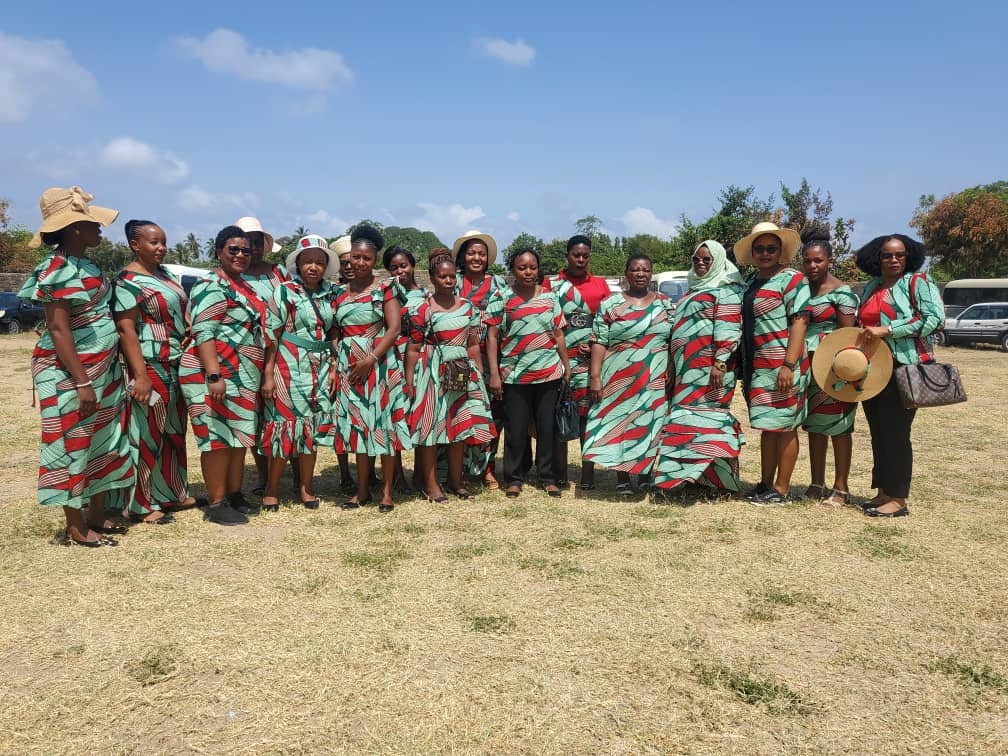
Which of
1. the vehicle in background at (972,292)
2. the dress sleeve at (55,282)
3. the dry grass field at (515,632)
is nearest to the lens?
the dry grass field at (515,632)

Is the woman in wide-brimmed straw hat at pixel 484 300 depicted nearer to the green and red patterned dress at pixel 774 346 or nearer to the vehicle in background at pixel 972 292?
the green and red patterned dress at pixel 774 346

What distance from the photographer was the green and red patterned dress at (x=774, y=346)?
4.91m

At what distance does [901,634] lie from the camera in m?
3.19

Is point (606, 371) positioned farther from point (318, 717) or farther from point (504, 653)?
point (318, 717)

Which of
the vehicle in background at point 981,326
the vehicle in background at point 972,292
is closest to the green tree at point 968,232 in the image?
the vehicle in background at point 972,292

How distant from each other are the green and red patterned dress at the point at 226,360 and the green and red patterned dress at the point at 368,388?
1.73ft

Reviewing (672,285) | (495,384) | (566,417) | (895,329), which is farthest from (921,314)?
(672,285)

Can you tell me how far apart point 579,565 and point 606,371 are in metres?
1.74

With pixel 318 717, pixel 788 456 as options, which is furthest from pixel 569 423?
pixel 318 717

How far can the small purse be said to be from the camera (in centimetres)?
458

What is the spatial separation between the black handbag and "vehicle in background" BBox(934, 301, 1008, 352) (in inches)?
667

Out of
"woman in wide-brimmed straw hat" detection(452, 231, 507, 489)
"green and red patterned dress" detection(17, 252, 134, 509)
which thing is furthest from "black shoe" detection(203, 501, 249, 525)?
"woman in wide-brimmed straw hat" detection(452, 231, 507, 489)

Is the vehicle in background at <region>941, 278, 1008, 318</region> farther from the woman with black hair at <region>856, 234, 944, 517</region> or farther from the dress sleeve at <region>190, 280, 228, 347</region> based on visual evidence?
the dress sleeve at <region>190, 280, 228, 347</region>

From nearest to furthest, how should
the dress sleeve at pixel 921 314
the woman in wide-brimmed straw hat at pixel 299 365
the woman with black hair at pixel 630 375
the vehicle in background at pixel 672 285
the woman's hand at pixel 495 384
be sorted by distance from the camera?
the dress sleeve at pixel 921 314, the woman in wide-brimmed straw hat at pixel 299 365, the woman with black hair at pixel 630 375, the woman's hand at pixel 495 384, the vehicle in background at pixel 672 285
